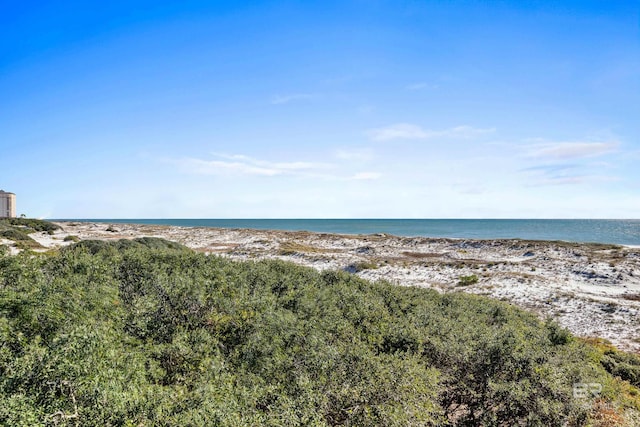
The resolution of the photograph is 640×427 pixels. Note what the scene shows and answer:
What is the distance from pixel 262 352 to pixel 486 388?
8201mm

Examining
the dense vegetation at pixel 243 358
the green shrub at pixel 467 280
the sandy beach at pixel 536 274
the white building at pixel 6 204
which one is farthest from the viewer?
the white building at pixel 6 204

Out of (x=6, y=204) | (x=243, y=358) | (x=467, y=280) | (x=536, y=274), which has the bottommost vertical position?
(x=467, y=280)

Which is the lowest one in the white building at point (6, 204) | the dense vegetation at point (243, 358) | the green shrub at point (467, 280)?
the green shrub at point (467, 280)

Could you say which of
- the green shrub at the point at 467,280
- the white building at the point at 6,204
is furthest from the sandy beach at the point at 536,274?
the white building at the point at 6,204

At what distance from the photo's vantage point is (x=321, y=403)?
8.65 m

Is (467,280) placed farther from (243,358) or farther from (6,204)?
(6,204)

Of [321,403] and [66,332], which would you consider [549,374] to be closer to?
[321,403]

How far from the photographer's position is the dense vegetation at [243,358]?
6.93 meters

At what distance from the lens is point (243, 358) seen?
1088 centimetres

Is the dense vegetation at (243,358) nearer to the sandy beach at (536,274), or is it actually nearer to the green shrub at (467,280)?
the sandy beach at (536,274)

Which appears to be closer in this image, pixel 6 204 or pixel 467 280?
pixel 467 280

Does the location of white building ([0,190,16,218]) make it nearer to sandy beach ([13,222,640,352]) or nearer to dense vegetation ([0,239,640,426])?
sandy beach ([13,222,640,352])

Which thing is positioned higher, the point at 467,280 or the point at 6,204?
the point at 6,204

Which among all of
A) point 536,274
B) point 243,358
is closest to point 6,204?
point 243,358
